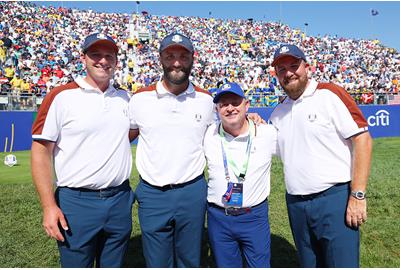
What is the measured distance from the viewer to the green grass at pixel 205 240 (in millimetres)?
5156

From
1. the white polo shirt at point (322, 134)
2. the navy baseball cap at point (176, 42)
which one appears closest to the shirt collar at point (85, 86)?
the navy baseball cap at point (176, 42)

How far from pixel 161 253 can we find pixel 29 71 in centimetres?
2231

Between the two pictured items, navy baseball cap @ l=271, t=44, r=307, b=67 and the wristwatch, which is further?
navy baseball cap @ l=271, t=44, r=307, b=67

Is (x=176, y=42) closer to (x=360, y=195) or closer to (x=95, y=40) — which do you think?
(x=95, y=40)

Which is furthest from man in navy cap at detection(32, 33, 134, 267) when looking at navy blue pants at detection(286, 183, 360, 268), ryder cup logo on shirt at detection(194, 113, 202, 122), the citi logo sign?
the citi logo sign

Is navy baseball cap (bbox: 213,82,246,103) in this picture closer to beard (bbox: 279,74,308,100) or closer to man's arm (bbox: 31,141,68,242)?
beard (bbox: 279,74,308,100)

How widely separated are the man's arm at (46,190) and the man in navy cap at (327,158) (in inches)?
80.8

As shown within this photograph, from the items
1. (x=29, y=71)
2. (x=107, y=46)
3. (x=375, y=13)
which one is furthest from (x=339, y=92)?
(x=375, y=13)

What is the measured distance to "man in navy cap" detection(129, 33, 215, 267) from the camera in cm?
367

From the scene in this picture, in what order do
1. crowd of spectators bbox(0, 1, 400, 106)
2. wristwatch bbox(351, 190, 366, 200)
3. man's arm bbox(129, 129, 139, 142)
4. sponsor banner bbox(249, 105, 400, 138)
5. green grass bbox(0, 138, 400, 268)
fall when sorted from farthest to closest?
1. crowd of spectators bbox(0, 1, 400, 106)
2. sponsor banner bbox(249, 105, 400, 138)
3. green grass bbox(0, 138, 400, 268)
4. man's arm bbox(129, 129, 139, 142)
5. wristwatch bbox(351, 190, 366, 200)

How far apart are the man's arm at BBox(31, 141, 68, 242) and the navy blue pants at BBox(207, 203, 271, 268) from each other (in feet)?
4.38

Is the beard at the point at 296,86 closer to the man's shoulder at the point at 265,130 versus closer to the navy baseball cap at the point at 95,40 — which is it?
the man's shoulder at the point at 265,130

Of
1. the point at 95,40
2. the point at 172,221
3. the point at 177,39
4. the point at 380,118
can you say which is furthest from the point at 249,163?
the point at 380,118

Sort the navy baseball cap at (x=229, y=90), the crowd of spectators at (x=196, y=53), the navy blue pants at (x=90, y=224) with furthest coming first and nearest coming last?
the crowd of spectators at (x=196, y=53)
the navy baseball cap at (x=229, y=90)
the navy blue pants at (x=90, y=224)
